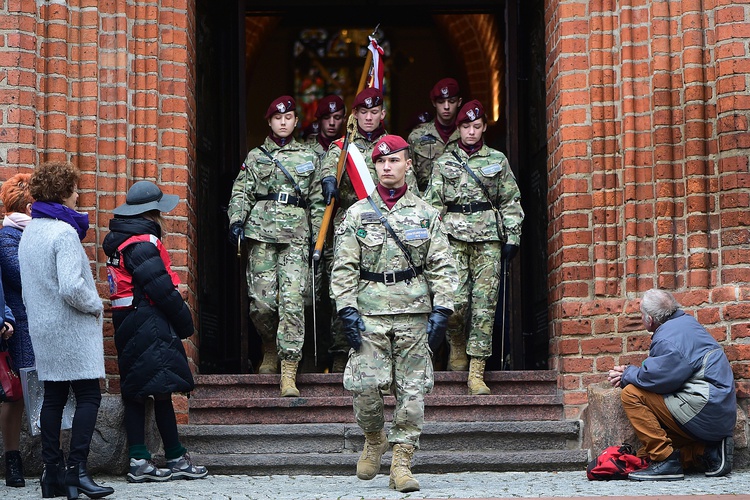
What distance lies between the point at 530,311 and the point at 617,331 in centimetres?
171

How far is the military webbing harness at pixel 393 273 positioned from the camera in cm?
762

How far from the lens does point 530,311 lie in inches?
427

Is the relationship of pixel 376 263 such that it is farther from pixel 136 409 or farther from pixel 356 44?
pixel 356 44

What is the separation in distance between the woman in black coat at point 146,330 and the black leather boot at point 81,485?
2.41 feet

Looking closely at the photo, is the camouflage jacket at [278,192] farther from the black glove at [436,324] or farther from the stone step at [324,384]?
Answer: the black glove at [436,324]

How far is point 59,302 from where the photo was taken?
7.41 meters

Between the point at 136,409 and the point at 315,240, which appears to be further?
the point at 315,240

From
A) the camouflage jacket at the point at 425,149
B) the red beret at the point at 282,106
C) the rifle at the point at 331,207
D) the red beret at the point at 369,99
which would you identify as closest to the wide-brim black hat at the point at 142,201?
the rifle at the point at 331,207

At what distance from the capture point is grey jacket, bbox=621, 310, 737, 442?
791 centimetres

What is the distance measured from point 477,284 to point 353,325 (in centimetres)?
240

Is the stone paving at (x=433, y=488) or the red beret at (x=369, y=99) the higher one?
the red beret at (x=369, y=99)

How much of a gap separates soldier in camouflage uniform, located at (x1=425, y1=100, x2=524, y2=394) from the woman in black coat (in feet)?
7.40

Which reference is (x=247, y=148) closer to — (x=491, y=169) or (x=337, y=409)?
(x=491, y=169)

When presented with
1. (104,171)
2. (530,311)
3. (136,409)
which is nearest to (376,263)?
(136,409)
